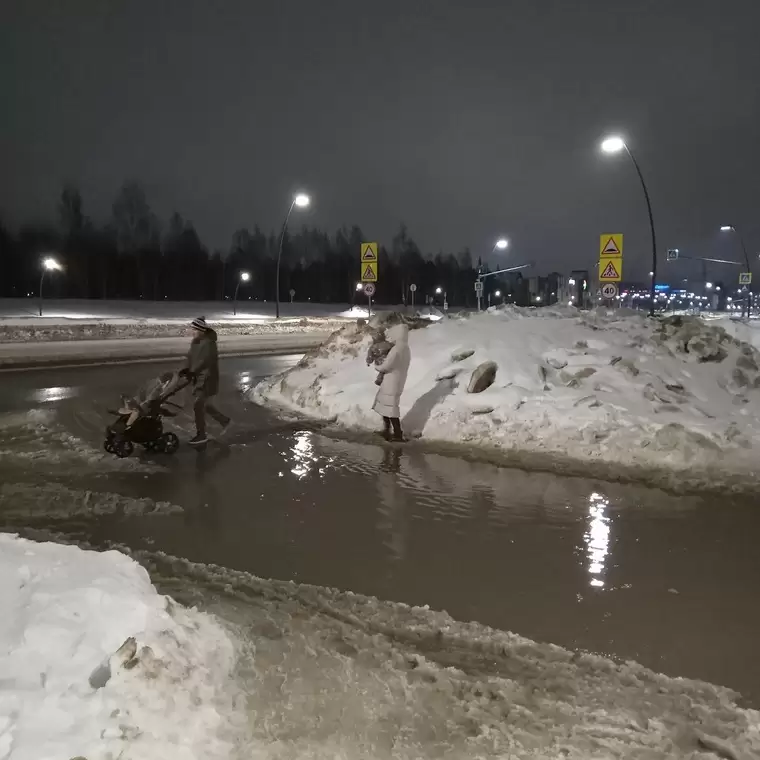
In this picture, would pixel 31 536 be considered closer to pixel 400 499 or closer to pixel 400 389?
pixel 400 499

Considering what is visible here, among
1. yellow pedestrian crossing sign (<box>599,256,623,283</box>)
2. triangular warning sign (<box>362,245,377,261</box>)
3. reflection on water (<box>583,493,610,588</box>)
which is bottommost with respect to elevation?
reflection on water (<box>583,493,610,588</box>)

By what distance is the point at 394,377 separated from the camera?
10.4m

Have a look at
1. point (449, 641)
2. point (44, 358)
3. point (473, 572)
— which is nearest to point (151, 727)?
point (449, 641)

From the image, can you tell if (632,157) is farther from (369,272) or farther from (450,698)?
(450,698)

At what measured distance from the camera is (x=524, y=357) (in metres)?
12.8

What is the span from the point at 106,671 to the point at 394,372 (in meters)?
7.24

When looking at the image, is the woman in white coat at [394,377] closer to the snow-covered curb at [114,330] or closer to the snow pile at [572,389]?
the snow pile at [572,389]

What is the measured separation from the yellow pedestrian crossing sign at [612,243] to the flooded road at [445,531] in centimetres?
1215

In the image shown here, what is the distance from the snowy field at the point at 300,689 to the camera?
3191 millimetres

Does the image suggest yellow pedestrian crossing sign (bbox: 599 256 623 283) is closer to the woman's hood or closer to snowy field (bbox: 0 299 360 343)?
the woman's hood

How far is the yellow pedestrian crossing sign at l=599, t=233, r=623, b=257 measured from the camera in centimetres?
1938

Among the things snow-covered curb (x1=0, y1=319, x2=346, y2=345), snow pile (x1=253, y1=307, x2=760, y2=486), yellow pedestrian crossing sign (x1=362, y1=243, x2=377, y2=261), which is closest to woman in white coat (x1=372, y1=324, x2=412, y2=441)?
snow pile (x1=253, y1=307, x2=760, y2=486)

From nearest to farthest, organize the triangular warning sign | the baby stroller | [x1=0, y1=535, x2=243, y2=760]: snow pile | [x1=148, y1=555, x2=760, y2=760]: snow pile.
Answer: [x1=0, y1=535, x2=243, y2=760]: snow pile → [x1=148, y1=555, x2=760, y2=760]: snow pile → the baby stroller → the triangular warning sign

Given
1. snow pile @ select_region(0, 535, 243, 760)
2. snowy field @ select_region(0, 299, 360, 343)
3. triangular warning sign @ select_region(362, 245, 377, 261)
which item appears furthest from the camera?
snowy field @ select_region(0, 299, 360, 343)
